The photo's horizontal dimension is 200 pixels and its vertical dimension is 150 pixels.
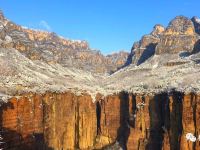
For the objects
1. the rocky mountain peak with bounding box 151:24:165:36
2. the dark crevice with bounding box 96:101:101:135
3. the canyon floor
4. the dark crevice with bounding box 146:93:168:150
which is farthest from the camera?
the rocky mountain peak with bounding box 151:24:165:36

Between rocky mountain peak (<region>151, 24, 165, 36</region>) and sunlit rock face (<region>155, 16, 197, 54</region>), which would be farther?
rocky mountain peak (<region>151, 24, 165, 36</region>)

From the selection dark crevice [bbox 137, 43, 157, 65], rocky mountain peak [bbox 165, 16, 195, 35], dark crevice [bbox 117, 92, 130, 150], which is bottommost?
dark crevice [bbox 117, 92, 130, 150]

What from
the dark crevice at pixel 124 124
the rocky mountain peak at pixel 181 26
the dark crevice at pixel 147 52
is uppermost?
the rocky mountain peak at pixel 181 26

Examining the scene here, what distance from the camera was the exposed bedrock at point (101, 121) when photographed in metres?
40.5

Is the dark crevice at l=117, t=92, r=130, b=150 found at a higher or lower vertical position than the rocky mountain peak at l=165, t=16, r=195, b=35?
lower

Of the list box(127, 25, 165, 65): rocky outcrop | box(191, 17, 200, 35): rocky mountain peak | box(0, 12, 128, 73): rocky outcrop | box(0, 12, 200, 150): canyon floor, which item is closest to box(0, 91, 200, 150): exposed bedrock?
box(0, 12, 200, 150): canyon floor

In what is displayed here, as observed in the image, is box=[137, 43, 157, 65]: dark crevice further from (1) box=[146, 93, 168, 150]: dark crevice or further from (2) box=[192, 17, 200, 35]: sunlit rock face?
(1) box=[146, 93, 168, 150]: dark crevice

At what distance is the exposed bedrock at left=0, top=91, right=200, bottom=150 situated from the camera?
4047 centimetres

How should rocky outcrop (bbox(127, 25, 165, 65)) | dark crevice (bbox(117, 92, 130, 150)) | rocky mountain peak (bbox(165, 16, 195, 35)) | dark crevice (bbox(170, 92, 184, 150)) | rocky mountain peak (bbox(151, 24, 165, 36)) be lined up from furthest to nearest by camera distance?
rocky mountain peak (bbox(151, 24, 165, 36)) → rocky outcrop (bbox(127, 25, 165, 65)) → rocky mountain peak (bbox(165, 16, 195, 35)) → dark crevice (bbox(117, 92, 130, 150)) → dark crevice (bbox(170, 92, 184, 150))

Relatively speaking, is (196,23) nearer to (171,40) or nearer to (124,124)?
(171,40)

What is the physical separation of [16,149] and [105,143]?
23.2 m

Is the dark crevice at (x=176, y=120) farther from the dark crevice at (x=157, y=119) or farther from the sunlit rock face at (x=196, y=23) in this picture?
the sunlit rock face at (x=196, y=23)

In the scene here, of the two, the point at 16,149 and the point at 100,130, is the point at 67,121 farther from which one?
the point at 16,149

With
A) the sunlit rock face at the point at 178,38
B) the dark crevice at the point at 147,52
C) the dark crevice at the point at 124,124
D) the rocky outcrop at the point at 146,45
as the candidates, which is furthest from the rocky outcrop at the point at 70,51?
the dark crevice at the point at 124,124
